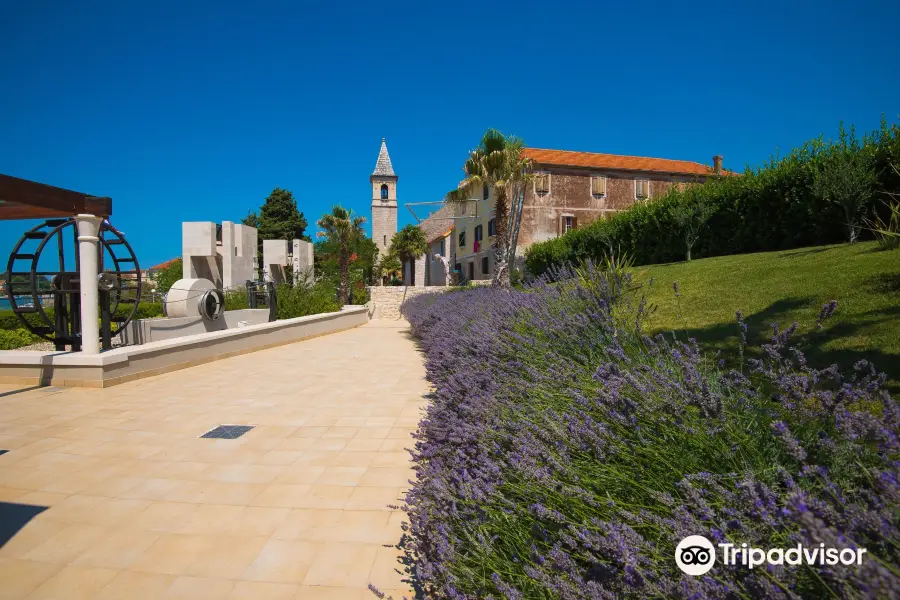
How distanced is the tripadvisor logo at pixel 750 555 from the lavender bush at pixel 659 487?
20mm

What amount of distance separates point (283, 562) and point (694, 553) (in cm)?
201

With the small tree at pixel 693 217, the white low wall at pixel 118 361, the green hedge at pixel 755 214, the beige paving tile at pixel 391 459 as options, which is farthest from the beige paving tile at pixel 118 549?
the small tree at pixel 693 217

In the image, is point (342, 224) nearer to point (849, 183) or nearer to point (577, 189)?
point (577, 189)

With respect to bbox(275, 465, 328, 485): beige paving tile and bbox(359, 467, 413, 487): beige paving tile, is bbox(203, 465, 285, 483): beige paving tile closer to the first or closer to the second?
bbox(275, 465, 328, 485): beige paving tile

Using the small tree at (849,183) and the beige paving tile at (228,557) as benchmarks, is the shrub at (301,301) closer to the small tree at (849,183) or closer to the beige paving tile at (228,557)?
the beige paving tile at (228,557)

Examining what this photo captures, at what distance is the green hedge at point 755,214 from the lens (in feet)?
37.0

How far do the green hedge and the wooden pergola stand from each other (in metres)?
7.85

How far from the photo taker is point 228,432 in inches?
167

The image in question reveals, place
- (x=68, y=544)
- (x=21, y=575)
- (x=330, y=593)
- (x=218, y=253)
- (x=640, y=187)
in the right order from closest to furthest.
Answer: (x=330, y=593), (x=21, y=575), (x=68, y=544), (x=218, y=253), (x=640, y=187)

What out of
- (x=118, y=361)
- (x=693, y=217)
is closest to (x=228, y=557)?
(x=118, y=361)

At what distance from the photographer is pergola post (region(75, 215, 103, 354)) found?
6.49 metres

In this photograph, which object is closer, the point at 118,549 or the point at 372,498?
the point at 118,549

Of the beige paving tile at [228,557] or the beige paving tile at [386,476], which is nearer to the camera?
the beige paving tile at [228,557]

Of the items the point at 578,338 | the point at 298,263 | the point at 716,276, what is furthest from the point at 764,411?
the point at 298,263
